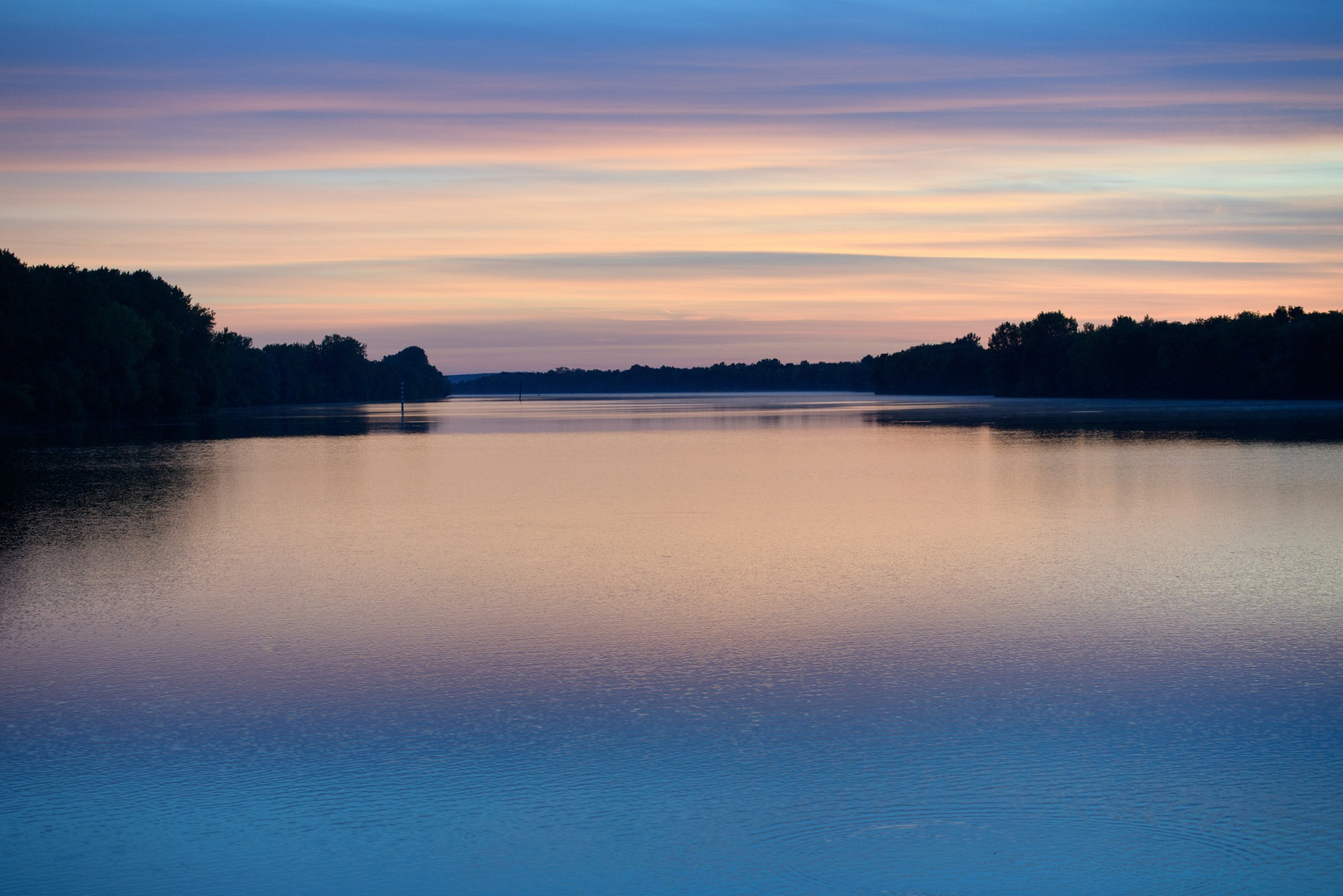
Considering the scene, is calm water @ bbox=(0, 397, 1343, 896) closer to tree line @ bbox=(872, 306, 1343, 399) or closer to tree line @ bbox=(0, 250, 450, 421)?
tree line @ bbox=(0, 250, 450, 421)

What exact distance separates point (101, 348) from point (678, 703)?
67378 mm

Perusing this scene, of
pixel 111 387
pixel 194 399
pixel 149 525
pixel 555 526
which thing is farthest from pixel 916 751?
pixel 194 399

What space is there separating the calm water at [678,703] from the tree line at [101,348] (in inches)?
1852

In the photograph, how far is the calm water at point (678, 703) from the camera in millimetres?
5277

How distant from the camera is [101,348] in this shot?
219ft

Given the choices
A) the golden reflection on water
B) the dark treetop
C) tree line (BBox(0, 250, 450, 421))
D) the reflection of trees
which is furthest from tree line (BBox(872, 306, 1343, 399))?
the reflection of trees

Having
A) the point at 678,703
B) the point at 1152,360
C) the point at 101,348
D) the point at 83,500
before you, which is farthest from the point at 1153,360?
the point at 678,703

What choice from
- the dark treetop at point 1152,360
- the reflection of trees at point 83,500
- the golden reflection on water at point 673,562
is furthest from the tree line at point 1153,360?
the reflection of trees at point 83,500

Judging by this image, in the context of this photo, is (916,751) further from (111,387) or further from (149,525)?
(111,387)

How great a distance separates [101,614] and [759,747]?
669cm

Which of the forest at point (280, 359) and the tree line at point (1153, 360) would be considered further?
the tree line at point (1153, 360)

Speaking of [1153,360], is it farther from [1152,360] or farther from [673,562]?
[673,562]

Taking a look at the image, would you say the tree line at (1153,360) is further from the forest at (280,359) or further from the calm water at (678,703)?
the calm water at (678,703)

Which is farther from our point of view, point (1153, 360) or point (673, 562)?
point (1153, 360)
